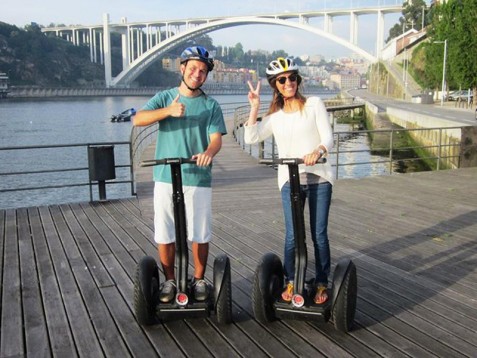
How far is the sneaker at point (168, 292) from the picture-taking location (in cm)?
323

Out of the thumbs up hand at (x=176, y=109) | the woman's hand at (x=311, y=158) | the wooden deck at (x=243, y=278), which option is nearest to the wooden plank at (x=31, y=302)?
the wooden deck at (x=243, y=278)

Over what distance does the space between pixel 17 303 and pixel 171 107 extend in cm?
184

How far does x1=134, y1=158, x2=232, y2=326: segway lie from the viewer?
313 centimetres

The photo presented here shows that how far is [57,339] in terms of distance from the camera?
314 cm

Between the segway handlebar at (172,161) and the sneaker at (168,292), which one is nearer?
the segway handlebar at (172,161)

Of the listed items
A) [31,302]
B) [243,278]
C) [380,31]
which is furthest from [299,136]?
[380,31]

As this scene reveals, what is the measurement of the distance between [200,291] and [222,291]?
0.14 m

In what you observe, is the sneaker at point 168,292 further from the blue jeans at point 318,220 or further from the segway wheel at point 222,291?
the blue jeans at point 318,220

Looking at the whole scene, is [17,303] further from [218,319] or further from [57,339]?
[218,319]

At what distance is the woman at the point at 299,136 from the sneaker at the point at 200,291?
47 centimetres

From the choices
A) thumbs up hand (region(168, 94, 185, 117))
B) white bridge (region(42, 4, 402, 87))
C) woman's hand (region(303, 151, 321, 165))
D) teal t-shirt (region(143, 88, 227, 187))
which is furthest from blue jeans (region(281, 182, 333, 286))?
white bridge (region(42, 4, 402, 87))

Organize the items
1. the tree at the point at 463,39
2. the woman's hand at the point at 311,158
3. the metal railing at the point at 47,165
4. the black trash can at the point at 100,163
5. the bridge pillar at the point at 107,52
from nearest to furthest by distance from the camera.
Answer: the woman's hand at the point at 311,158 → the black trash can at the point at 100,163 → the metal railing at the point at 47,165 → the tree at the point at 463,39 → the bridge pillar at the point at 107,52

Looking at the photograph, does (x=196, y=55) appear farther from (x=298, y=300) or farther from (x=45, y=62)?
(x=45, y=62)

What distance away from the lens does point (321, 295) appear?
3219 mm
